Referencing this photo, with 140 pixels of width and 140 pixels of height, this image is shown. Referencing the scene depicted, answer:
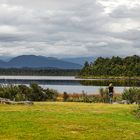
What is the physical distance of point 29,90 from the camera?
48281 mm

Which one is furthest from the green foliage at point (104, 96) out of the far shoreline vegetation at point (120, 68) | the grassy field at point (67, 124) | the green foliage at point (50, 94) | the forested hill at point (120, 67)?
the forested hill at point (120, 67)

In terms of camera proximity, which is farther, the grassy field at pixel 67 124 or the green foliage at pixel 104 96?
the green foliage at pixel 104 96

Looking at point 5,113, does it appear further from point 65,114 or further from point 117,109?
point 117,109

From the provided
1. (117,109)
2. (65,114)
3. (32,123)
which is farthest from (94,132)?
(117,109)

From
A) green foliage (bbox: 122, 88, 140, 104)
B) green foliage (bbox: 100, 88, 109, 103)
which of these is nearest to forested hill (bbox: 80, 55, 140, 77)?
green foliage (bbox: 100, 88, 109, 103)

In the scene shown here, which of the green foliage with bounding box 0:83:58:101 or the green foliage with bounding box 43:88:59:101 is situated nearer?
the green foliage with bounding box 0:83:58:101

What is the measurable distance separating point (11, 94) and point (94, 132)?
23.2 m

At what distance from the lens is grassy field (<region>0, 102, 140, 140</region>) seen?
2208 cm

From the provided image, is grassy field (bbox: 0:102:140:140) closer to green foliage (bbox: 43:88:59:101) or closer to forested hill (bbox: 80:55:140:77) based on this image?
green foliage (bbox: 43:88:59:101)

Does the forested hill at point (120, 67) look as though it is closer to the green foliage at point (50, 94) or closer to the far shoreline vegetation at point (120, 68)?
the far shoreline vegetation at point (120, 68)

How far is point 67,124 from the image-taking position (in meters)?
25.5

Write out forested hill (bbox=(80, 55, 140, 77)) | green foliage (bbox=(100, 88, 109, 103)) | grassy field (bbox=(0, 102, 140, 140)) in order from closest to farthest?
grassy field (bbox=(0, 102, 140, 140)), green foliage (bbox=(100, 88, 109, 103)), forested hill (bbox=(80, 55, 140, 77))

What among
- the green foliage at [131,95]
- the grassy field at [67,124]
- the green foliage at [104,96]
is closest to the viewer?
the grassy field at [67,124]

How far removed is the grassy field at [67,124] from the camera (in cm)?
2208
